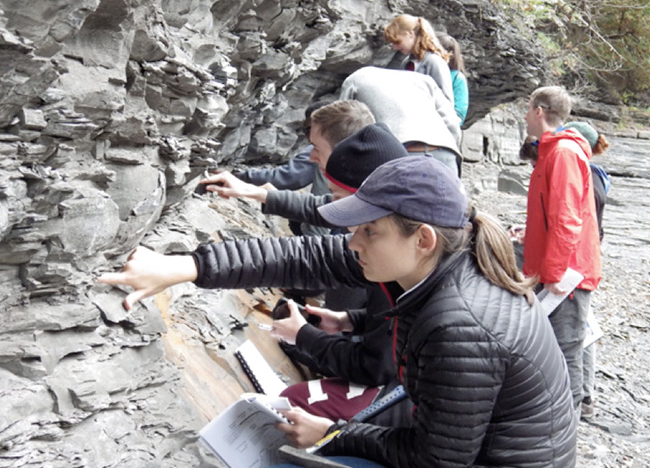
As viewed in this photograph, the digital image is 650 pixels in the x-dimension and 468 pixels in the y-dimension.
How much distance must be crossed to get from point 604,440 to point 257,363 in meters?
2.69

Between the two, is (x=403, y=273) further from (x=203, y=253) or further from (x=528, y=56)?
(x=528, y=56)

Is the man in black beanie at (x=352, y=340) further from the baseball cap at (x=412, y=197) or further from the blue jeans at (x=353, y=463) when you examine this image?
the baseball cap at (x=412, y=197)

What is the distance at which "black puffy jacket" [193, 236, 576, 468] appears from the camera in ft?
6.74

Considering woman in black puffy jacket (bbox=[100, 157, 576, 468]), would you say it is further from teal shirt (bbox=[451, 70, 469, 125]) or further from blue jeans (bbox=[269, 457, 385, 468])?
teal shirt (bbox=[451, 70, 469, 125])

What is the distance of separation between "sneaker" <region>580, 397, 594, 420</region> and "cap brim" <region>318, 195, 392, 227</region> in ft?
12.5

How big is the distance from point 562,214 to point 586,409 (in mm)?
2029

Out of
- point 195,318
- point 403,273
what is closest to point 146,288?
point 403,273

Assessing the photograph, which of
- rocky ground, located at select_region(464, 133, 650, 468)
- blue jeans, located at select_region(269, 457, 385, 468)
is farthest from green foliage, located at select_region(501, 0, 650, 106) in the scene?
blue jeans, located at select_region(269, 457, 385, 468)

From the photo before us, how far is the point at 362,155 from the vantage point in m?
3.00

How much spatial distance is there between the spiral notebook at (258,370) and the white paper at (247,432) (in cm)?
96

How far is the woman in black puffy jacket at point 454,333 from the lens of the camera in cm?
206

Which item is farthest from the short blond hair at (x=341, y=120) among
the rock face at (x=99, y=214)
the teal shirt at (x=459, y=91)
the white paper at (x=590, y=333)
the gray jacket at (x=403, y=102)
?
the teal shirt at (x=459, y=91)

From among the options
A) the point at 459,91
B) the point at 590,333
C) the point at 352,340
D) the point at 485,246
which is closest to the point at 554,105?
the point at 590,333

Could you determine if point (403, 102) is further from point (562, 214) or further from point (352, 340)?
point (352, 340)
